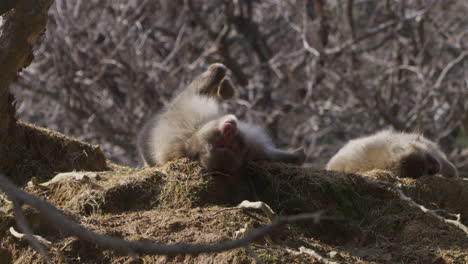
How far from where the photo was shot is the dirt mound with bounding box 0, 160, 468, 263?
362cm

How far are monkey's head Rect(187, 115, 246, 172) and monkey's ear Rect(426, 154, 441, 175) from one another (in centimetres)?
201

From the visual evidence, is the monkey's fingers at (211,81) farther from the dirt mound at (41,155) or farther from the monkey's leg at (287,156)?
the dirt mound at (41,155)

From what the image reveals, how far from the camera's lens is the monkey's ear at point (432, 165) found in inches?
236

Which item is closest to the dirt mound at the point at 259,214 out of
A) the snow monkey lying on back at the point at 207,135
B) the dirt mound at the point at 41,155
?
the snow monkey lying on back at the point at 207,135

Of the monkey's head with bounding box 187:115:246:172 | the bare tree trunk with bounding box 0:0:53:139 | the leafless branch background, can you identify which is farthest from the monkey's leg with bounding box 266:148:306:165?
the leafless branch background

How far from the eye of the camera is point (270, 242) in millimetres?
3623

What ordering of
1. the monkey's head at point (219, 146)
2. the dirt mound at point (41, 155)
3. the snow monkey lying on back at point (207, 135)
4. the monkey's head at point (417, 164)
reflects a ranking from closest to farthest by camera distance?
the monkey's head at point (219, 146), the snow monkey lying on back at point (207, 135), the dirt mound at point (41, 155), the monkey's head at point (417, 164)

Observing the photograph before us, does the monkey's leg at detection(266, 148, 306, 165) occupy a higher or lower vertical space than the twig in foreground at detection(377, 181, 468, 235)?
higher

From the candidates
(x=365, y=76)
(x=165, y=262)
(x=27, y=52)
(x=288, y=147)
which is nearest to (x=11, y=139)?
(x=27, y=52)

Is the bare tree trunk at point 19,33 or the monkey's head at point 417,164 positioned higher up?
the bare tree trunk at point 19,33

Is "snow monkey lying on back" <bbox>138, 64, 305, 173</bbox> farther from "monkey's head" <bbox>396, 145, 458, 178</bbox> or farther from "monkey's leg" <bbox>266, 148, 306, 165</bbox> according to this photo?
"monkey's head" <bbox>396, 145, 458, 178</bbox>

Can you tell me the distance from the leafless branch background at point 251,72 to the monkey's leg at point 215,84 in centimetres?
337

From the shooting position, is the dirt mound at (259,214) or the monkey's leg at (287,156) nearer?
the dirt mound at (259,214)

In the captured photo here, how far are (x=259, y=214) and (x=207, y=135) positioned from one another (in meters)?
0.90
